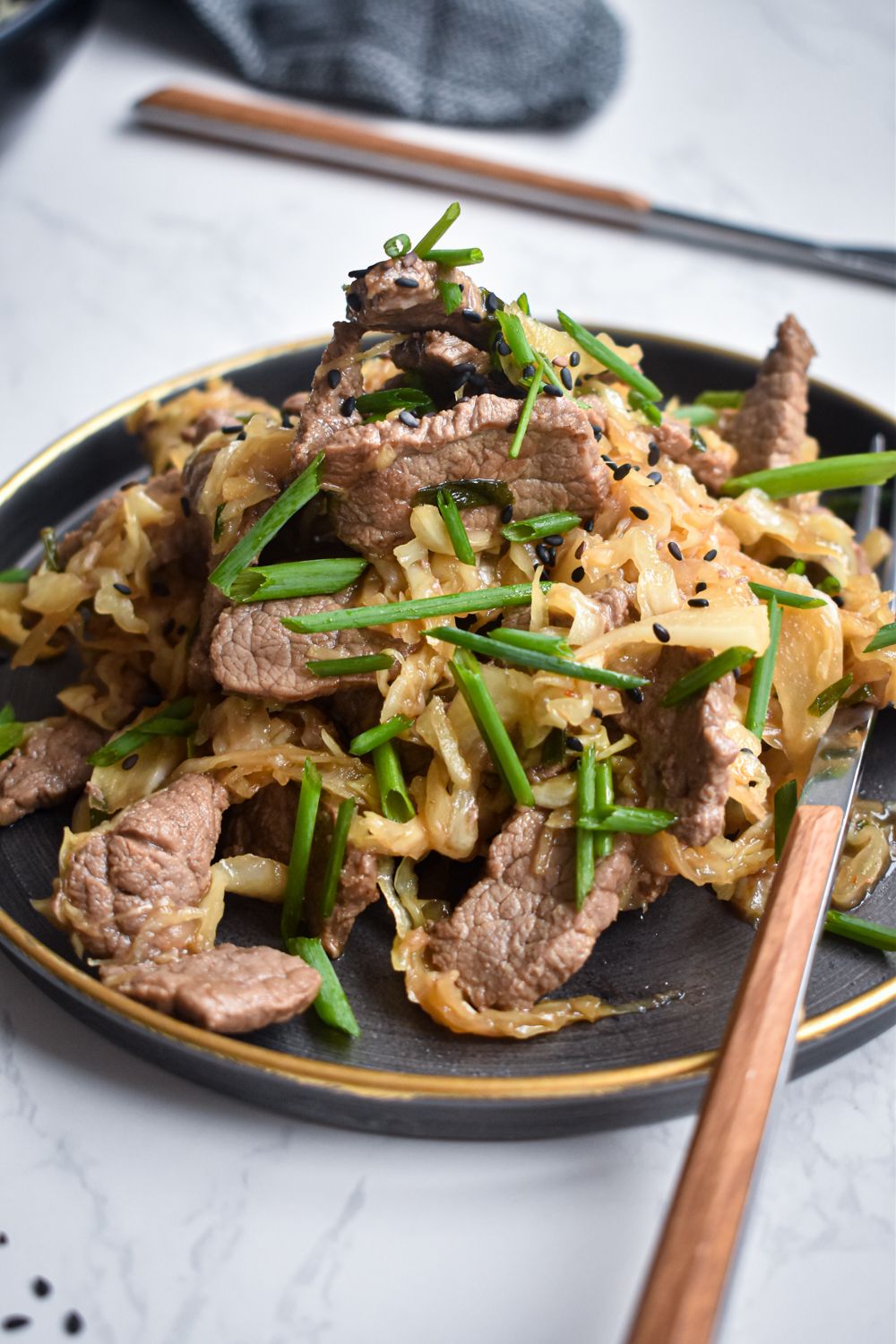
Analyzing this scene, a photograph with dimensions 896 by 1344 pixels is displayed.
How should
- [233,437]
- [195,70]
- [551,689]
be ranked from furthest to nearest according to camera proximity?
[195,70]
[233,437]
[551,689]

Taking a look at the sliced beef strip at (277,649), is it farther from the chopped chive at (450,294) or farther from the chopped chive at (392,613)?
the chopped chive at (450,294)

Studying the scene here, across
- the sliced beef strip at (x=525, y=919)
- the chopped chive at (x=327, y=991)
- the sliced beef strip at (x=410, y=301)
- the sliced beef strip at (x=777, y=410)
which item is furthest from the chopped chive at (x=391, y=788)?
the sliced beef strip at (x=777, y=410)

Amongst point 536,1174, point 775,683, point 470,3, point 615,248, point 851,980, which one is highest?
point 470,3

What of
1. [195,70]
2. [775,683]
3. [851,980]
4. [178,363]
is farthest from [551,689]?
[195,70]

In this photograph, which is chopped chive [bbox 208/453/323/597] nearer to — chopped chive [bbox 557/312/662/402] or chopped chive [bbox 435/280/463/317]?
chopped chive [bbox 435/280/463/317]

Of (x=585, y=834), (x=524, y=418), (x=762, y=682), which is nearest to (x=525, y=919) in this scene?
(x=585, y=834)

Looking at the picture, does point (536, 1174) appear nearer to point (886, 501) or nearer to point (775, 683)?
point (775, 683)

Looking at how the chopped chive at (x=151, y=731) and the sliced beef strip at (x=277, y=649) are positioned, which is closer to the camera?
the sliced beef strip at (x=277, y=649)

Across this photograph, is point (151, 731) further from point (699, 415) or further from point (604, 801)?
point (699, 415)
